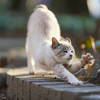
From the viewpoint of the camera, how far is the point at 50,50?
10.8 feet

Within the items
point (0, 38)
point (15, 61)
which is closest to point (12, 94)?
point (15, 61)

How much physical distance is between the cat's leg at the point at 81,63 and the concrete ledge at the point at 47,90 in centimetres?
35

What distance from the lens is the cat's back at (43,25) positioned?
12.3 feet

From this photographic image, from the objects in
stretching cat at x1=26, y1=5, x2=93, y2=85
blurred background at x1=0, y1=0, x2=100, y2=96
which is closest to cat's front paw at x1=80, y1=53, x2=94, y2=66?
stretching cat at x1=26, y1=5, x2=93, y2=85

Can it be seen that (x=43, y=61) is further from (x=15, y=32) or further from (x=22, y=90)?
(x=15, y=32)

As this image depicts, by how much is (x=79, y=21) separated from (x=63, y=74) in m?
10.6

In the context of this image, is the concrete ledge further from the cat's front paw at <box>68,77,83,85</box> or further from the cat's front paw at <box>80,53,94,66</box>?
the cat's front paw at <box>80,53,94,66</box>

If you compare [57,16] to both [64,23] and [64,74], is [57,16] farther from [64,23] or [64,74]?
[64,74]

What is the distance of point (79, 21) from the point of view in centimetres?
1338

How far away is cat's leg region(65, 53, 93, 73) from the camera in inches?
126

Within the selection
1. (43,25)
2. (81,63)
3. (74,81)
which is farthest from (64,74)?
(43,25)

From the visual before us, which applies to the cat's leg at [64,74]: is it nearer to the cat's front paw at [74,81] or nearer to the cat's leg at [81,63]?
the cat's front paw at [74,81]

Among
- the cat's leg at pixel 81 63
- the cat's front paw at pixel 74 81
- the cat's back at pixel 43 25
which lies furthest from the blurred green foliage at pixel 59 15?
the cat's front paw at pixel 74 81

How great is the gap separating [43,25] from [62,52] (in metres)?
0.85
